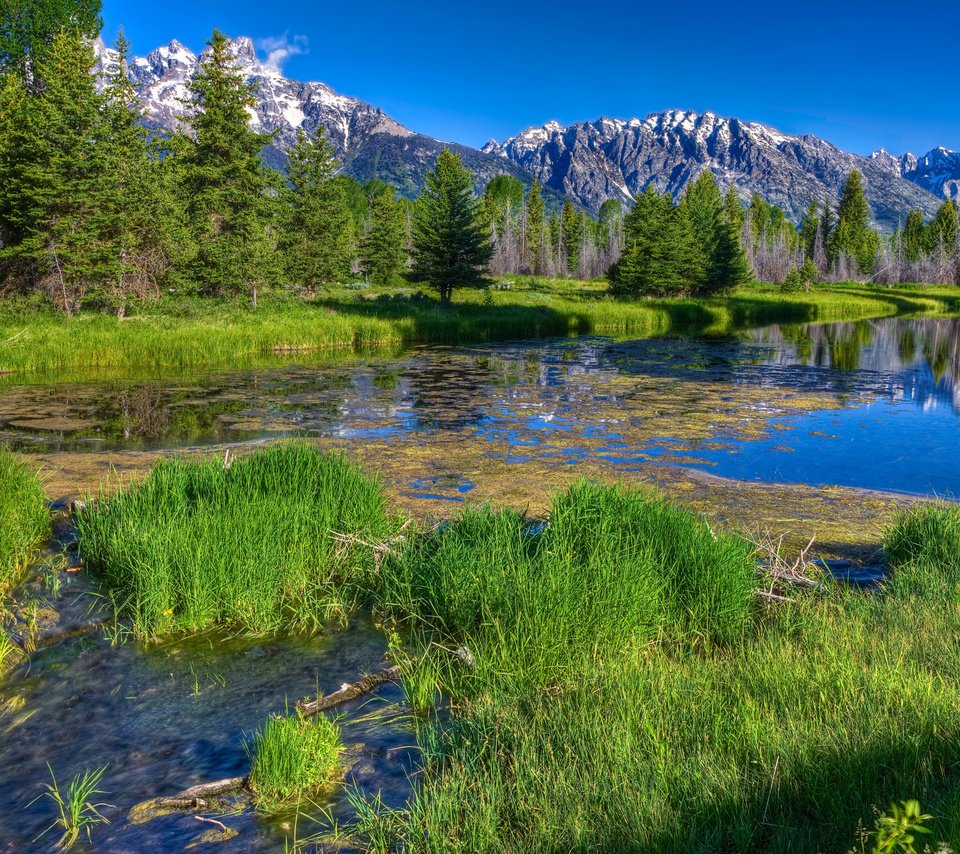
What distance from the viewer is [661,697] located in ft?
12.6

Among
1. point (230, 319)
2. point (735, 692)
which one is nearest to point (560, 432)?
point (735, 692)

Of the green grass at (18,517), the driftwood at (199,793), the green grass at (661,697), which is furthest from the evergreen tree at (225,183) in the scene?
the driftwood at (199,793)

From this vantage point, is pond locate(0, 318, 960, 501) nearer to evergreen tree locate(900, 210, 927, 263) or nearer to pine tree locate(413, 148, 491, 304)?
pine tree locate(413, 148, 491, 304)

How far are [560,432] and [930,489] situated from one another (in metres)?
5.91

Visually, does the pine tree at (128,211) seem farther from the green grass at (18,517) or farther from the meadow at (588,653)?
the meadow at (588,653)

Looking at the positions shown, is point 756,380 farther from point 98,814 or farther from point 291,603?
point 98,814

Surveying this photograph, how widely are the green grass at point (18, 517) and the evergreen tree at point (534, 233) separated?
8179cm

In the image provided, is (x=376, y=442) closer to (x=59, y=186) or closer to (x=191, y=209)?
(x=59, y=186)

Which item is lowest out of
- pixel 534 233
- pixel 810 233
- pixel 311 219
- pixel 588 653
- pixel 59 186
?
pixel 588 653

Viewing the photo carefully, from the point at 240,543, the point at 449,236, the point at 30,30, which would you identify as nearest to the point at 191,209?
the point at 30,30

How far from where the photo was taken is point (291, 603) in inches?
239

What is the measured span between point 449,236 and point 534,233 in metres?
57.4

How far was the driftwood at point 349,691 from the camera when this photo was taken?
4.42m

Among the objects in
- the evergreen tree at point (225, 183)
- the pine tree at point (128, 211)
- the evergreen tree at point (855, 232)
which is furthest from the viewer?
→ the evergreen tree at point (855, 232)
